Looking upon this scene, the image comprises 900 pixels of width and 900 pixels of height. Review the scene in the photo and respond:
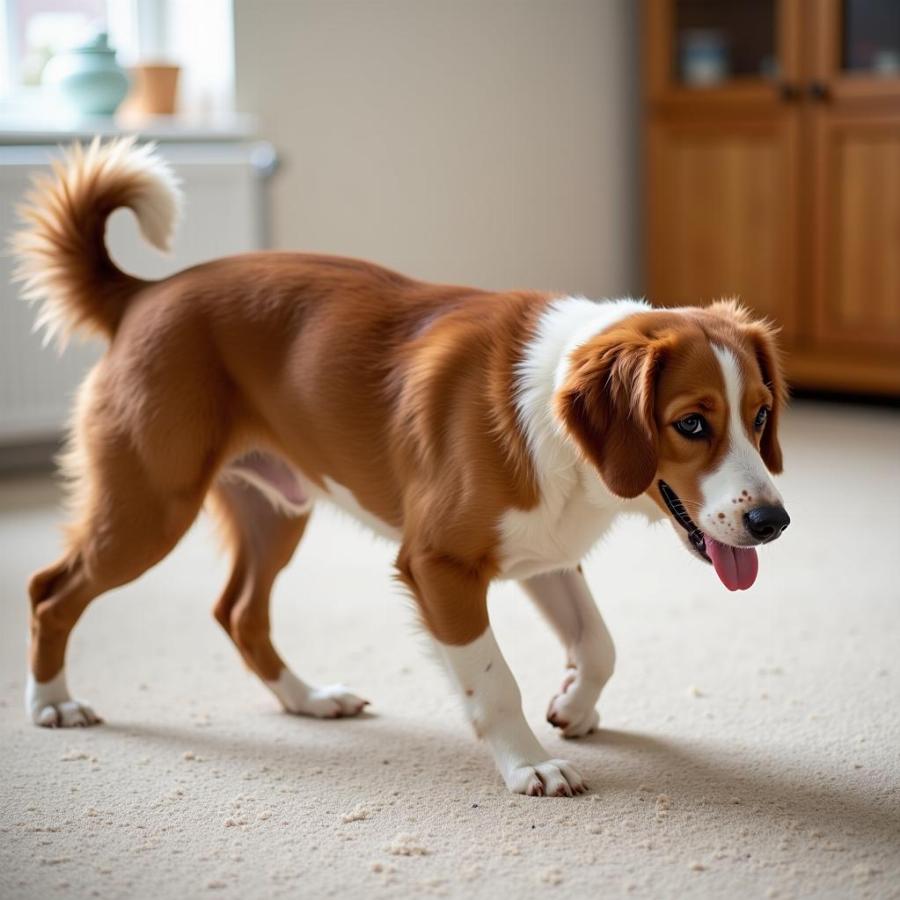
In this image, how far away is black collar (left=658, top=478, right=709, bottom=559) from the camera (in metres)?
1.62

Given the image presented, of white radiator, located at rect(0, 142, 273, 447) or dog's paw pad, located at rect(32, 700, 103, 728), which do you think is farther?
→ white radiator, located at rect(0, 142, 273, 447)

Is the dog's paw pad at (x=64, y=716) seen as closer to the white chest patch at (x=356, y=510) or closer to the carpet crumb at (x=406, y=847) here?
the white chest patch at (x=356, y=510)

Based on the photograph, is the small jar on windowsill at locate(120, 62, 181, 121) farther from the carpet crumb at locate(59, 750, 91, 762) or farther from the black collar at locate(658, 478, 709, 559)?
the black collar at locate(658, 478, 709, 559)

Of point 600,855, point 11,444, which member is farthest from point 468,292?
point 11,444

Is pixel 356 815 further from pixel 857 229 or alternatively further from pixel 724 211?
pixel 724 211

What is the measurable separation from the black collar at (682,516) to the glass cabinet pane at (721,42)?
3326 mm

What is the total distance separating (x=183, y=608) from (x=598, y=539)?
110 cm

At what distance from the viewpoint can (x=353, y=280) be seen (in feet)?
6.20

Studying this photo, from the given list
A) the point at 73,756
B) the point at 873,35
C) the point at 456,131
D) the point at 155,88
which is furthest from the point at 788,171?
the point at 73,756

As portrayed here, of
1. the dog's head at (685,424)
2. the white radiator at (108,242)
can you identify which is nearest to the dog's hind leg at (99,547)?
the dog's head at (685,424)

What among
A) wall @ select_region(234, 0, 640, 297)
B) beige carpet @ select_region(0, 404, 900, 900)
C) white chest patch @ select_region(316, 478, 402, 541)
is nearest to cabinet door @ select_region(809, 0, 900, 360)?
wall @ select_region(234, 0, 640, 297)

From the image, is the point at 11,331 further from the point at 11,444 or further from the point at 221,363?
the point at 221,363

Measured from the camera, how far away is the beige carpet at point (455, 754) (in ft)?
4.90

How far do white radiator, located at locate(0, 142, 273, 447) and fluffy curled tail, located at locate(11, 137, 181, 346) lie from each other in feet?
5.05
